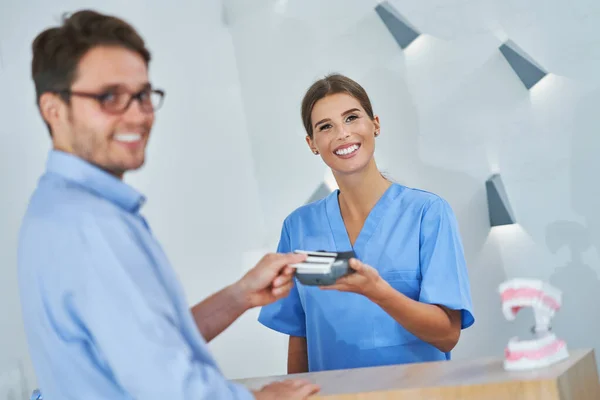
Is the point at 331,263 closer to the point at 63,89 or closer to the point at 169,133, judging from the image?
the point at 63,89

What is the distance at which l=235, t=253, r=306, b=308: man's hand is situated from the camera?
1.42 m

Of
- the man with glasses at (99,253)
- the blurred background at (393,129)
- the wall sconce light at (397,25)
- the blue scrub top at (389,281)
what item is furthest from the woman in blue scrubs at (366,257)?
the wall sconce light at (397,25)

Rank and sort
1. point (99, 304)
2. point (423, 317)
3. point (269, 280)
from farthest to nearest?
point (423, 317) < point (269, 280) < point (99, 304)

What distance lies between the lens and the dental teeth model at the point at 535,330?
1230 mm

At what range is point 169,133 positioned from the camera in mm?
2676

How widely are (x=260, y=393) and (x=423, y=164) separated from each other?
165cm

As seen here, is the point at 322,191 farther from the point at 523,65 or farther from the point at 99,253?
the point at 99,253

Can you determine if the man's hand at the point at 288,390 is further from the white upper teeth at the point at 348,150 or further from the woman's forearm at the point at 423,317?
the white upper teeth at the point at 348,150

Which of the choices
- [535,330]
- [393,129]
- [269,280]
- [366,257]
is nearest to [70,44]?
[269,280]

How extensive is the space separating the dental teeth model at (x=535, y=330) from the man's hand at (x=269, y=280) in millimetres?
359

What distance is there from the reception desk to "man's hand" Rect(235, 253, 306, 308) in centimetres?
16

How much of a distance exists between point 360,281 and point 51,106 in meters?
0.63

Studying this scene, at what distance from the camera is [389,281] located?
1812 millimetres

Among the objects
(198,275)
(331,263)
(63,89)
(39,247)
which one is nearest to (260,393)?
(331,263)
